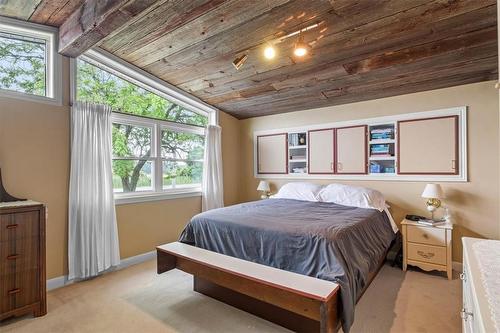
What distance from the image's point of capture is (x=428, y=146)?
331 centimetres

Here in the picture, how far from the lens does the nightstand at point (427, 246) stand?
2.89 m

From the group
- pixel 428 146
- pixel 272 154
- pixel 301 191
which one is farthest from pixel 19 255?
pixel 428 146

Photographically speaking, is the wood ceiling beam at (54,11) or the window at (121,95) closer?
the wood ceiling beam at (54,11)

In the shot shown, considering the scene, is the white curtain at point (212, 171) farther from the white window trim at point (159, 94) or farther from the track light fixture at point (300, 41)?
the track light fixture at point (300, 41)

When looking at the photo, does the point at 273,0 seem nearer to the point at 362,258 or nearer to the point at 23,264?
the point at 362,258

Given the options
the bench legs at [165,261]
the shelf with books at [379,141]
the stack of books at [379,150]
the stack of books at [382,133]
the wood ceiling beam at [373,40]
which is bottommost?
the bench legs at [165,261]

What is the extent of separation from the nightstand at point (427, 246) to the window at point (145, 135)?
308cm

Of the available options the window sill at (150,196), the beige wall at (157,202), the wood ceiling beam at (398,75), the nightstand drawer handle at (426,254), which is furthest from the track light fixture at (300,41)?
the nightstand drawer handle at (426,254)

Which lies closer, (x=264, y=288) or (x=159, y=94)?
(x=264, y=288)

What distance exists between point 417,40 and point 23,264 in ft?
13.0

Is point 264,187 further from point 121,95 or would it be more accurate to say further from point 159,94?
point 121,95

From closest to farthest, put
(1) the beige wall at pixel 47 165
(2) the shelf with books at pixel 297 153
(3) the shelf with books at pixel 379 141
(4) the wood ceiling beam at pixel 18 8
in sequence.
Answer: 1. (4) the wood ceiling beam at pixel 18 8
2. (1) the beige wall at pixel 47 165
3. (3) the shelf with books at pixel 379 141
4. (2) the shelf with books at pixel 297 153

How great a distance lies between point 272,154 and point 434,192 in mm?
2443

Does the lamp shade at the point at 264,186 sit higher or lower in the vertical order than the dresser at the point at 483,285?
higher
